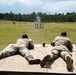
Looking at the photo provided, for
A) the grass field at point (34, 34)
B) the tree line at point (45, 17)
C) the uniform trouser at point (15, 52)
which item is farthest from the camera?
the tree line at point (45, 17)

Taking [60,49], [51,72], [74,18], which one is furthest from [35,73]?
[74,18]

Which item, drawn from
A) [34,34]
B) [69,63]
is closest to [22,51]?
[69,63]

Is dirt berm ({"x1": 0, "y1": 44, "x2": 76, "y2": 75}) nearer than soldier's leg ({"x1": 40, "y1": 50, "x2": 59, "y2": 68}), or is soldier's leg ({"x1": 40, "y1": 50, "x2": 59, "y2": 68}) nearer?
dirt berm ({"x1": 0, "y1": 44, "x2": 76, "y2": 75})

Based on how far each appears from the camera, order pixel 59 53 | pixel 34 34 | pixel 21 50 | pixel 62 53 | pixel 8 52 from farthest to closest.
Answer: pixel 34 34
pixel 21 50
pixel 8 52
pixel 59 53
pixel 62 53

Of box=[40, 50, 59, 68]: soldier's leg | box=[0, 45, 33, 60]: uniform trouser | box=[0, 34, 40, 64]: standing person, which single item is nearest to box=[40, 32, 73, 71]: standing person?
box=[40, 50, 59, 68]: soldier's leg

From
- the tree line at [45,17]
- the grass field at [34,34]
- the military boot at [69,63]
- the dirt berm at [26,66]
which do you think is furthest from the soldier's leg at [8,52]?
the tree line at [45,17]

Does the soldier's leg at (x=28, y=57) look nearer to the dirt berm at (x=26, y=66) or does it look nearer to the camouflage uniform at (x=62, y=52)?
the dirt berm at (x=26, y=66)

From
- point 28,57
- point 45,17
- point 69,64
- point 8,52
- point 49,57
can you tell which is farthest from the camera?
point 45,17

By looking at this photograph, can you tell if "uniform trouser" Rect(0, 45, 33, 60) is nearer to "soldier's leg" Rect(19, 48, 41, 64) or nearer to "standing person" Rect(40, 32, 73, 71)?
"soldier's leg" Rect(19, 48, 41, 64)

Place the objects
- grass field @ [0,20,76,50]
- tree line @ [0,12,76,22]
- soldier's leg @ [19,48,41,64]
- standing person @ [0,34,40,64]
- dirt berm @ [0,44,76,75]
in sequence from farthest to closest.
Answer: tree line @ [0,12,76,22] → grass field @ [0,20,76,50] → standing person @ [0,34,40,64] → soldier's leg @ [19,48,41,64] → dirt berm @ [0,44,76,75]

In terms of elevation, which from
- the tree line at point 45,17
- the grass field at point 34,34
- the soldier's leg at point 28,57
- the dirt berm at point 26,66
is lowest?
the tree line at point 45,17

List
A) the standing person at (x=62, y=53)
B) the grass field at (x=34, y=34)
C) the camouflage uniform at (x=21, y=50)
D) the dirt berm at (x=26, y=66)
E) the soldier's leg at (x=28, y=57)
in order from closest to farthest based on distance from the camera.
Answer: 1. the dirt berm at (x=26, y=66)
2. the standing person at (x=62, y=53)
3. the soldier's leg at (x=28, y=57)
4. the camouflage uniform at (x=21, y=50)
5. the grass field at (x=34, y=34)

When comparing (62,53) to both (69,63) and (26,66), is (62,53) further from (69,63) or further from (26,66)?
(26,66)

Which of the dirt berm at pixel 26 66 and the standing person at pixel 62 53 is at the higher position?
the standing person at pixel 62 53
